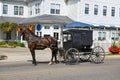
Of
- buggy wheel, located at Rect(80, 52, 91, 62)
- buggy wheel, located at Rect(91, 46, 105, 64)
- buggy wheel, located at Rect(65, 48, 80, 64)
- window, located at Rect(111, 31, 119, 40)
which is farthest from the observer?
window, located at Rect(111, 31, 119, 40)

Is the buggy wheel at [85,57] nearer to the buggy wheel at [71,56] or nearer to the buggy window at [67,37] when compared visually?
the buggy wheel at [71,56]

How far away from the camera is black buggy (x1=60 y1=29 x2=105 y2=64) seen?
62.0ft

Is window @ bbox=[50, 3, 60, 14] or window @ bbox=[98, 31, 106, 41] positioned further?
window @ bbox=[98, 31, 106, 41]

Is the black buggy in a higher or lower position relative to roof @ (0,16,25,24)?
lower

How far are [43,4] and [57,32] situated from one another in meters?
5.04

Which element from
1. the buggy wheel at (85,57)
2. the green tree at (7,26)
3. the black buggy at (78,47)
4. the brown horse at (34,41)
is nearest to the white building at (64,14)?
the green tree at (7,26)

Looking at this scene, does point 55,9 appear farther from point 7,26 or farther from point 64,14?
point 7,26

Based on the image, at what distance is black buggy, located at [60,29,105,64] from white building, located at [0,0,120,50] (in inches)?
865

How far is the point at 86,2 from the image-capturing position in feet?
150

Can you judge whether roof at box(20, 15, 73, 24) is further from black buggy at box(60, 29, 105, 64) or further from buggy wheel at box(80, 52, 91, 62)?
black buggy at box(60, 29, 105, 64)

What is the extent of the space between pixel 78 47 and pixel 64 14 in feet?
91.4

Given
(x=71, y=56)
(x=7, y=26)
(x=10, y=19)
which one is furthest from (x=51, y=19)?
(x=71, y=56)

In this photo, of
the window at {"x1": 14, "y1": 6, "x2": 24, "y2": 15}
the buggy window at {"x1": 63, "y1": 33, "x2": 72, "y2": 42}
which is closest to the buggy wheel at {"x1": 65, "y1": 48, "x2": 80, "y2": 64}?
the buggy window at {"x1": 63, "y1": 33, "x2": 72, "y2": 42}

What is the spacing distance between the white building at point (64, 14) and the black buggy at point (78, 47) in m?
22.0
